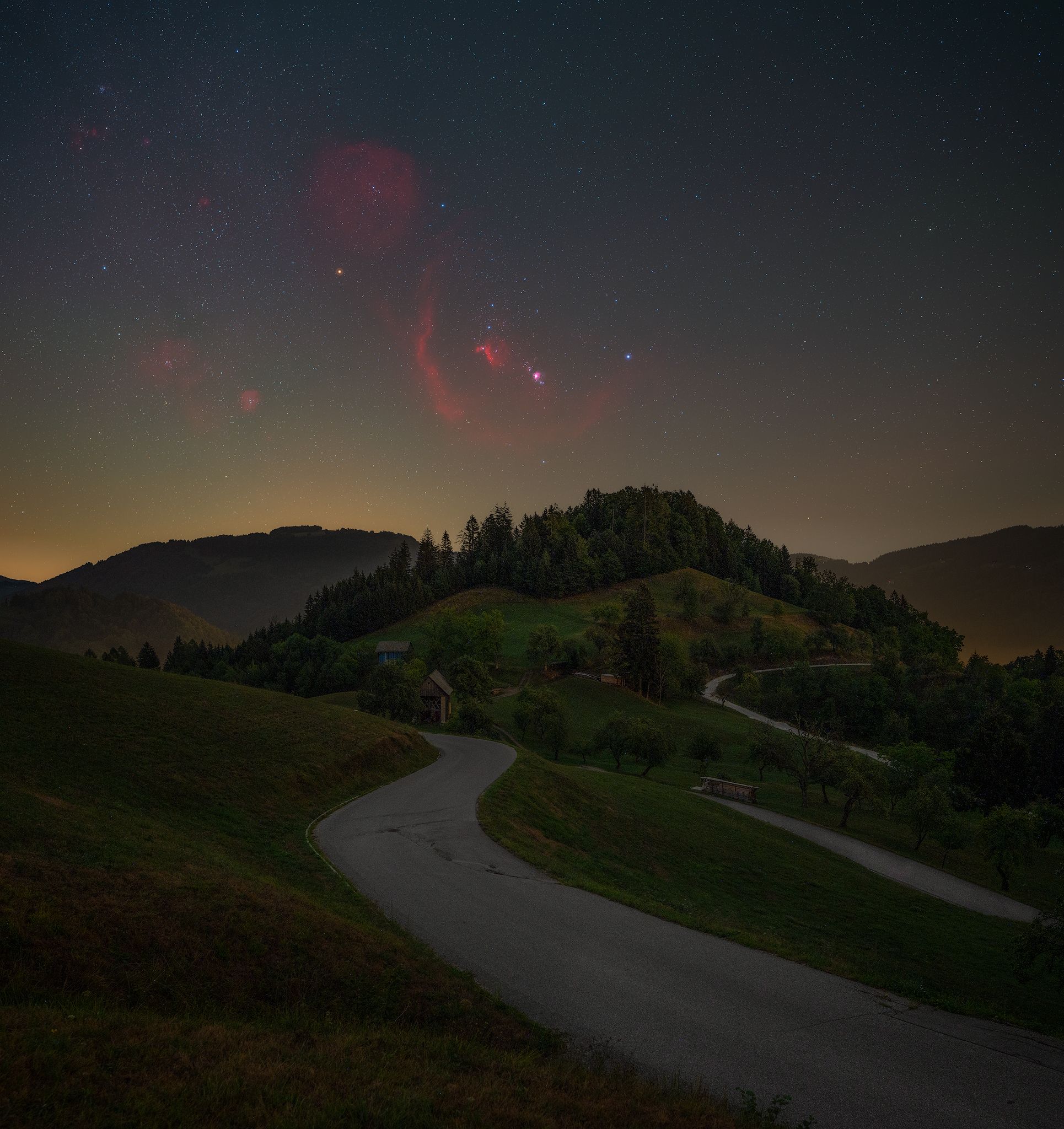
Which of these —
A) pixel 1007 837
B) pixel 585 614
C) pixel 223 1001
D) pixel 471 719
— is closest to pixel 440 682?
pixel 471 719

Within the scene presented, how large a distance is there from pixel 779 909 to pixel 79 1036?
25.8 meters

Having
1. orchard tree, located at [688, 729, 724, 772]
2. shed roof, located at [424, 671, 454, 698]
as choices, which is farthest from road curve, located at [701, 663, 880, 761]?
shed roof, located at [424, 671, 454, 698]

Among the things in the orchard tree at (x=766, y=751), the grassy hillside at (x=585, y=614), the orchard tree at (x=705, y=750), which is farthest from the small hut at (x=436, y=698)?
the grassy hillside at (x=585, y=614)

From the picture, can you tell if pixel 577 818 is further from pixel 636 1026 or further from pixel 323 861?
pixel 636 1026

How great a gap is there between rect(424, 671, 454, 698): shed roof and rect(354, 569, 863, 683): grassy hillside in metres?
37.5

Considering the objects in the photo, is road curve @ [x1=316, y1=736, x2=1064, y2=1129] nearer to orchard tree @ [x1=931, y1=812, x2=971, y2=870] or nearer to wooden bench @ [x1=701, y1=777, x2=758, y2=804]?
orchard tree @ [x1=931, y1=812, x2=971, y2=870]

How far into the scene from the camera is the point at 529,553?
174 m

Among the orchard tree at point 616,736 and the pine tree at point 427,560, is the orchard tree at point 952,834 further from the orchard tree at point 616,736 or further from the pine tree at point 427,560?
the pine tree at point 427,560

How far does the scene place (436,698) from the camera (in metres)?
76.3

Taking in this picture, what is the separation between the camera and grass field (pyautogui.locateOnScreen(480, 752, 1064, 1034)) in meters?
18.2

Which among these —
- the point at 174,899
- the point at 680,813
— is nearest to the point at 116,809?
the point at 174,899

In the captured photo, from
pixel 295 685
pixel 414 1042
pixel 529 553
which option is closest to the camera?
pixel 414 1042

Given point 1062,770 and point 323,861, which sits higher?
point 323,861

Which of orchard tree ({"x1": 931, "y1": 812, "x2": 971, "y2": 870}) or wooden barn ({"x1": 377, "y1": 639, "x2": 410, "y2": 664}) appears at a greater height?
wooden barn ({"x1": 377, "y1": 639, "x2": 410, "y2": 664})
